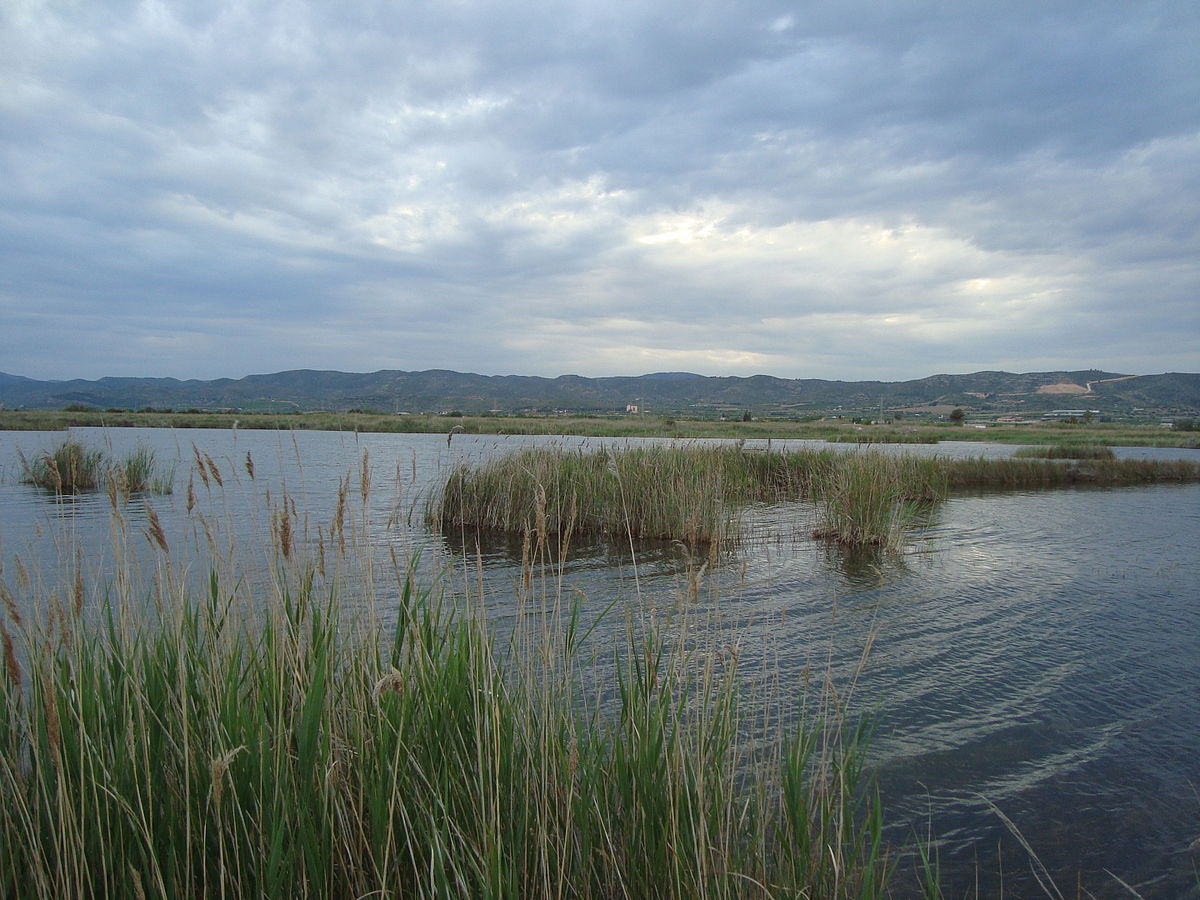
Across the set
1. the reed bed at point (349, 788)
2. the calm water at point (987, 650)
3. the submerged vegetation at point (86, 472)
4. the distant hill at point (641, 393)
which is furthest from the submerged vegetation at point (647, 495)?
the distant hill at point (641, 393)

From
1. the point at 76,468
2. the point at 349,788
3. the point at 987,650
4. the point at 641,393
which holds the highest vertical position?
the point at 641,393

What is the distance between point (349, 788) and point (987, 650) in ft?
23.9

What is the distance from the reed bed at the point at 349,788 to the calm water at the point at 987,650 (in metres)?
0.64

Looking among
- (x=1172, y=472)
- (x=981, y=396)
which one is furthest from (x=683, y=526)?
(x=981, y=396)

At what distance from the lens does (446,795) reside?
267 centimetres

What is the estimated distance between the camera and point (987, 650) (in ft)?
24.9

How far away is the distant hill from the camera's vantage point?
106875mm

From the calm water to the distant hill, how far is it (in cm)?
9246

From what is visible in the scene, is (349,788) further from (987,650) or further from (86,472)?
(86,472)

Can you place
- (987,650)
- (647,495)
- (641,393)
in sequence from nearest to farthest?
(987,650) → (647,495) → (641,393)

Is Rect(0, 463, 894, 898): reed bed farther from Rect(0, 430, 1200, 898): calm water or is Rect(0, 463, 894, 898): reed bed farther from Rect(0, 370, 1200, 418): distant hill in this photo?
Rect(0, 370, 1200, 418): distant hill

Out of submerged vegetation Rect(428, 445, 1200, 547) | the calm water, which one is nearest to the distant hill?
submerged vegetation Rect(428, 445, 1200, 547)

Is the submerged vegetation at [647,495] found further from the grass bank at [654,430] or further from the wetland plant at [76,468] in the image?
the grass bank at [654,430]

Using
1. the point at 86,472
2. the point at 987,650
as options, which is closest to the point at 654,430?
the point at 86,472
